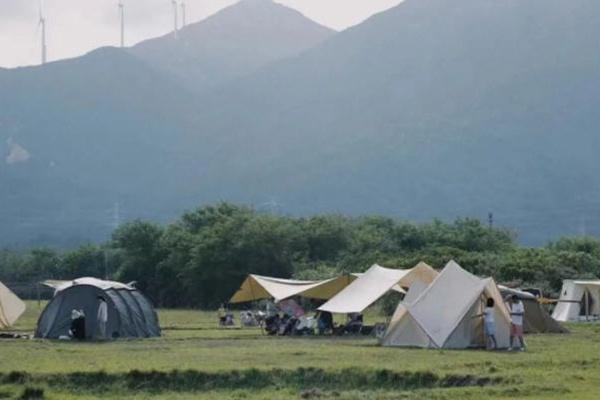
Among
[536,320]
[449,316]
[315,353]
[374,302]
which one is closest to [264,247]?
[536,320]

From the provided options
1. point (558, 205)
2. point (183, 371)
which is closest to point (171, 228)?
point (183, 371)

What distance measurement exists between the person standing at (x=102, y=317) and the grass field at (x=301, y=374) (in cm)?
748

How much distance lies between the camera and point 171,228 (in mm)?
98625

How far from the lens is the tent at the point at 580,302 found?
5697cm

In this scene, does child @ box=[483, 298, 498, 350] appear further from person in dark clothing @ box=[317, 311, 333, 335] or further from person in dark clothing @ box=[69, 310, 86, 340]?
person in dark clothing @ box=[69, 310, 86, 340]

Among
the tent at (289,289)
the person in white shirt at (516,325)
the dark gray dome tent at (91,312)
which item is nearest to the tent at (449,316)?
the person in white shirt at (516,325)

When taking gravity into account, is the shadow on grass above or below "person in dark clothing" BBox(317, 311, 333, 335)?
below

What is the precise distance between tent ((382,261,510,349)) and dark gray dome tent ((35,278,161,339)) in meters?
10.6

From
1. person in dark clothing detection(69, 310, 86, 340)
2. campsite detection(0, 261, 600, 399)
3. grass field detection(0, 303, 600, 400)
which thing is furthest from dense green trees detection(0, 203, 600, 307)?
grass field detection(0, 303, 600, 400)

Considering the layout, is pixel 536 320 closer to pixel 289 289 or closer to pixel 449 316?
pixel 449 316

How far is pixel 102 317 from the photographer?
42.8 m

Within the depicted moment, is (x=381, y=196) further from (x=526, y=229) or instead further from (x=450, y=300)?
(x=450, y=300)

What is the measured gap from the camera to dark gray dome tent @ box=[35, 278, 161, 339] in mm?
43125

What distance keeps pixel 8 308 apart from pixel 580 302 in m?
26.6
